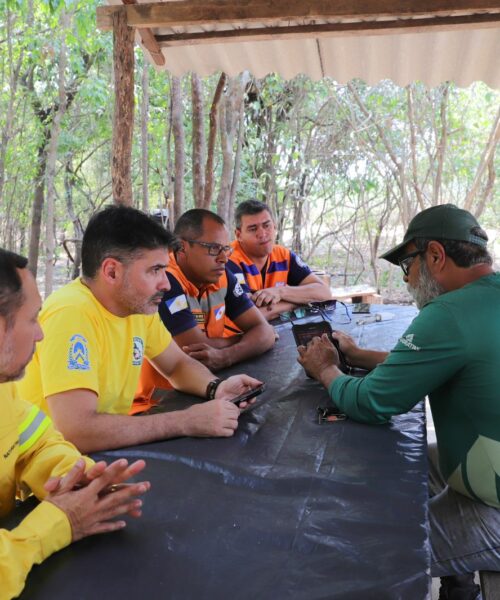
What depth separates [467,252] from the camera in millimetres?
1926

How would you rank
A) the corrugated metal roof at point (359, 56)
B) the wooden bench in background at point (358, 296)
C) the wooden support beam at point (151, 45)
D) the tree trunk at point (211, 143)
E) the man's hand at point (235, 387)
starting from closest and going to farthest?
the man's hand at point (235, 387)
the wooden support beam at point (151, 45)
the corrugated metal roof at point (359, 56)
the tree trunk at point (211, 143)
the wooden bench in background at point (358, 296)

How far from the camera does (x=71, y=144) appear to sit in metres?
8.88

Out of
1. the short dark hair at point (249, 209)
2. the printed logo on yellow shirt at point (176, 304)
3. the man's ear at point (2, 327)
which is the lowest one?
the printed logo on yellow shirt at point (176, 304)

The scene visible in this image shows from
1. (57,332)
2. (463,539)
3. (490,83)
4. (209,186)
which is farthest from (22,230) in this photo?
(463,539)

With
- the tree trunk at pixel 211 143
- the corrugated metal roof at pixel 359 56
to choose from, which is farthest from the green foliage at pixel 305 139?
A: the corrugated metal roof at pixel 359 56

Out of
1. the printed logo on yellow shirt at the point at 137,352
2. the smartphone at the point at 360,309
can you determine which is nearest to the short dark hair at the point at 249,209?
the smartphone at the point at 360,309

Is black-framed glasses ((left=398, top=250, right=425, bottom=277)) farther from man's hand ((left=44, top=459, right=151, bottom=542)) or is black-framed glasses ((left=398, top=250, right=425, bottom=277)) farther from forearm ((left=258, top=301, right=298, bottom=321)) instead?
Answer: forearm ((left=258, top=301, right=298, bottom=321))

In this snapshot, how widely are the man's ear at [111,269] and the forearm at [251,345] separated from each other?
79 centimetres

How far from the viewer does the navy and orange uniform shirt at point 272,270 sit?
162 inches

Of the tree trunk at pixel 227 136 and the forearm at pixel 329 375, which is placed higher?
the tree trunk at pixel 227 136

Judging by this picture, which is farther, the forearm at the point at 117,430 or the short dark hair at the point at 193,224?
the short dark hair at the point at 193,224

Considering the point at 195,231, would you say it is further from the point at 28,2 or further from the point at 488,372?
the point at 28,2

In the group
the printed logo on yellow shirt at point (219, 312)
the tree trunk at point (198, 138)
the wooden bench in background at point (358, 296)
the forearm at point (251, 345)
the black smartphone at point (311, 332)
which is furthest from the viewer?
the wooden bench in background at point (358, 296)

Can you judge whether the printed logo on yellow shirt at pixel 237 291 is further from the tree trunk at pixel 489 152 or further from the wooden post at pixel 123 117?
the tree trunk at pixel 489 152
